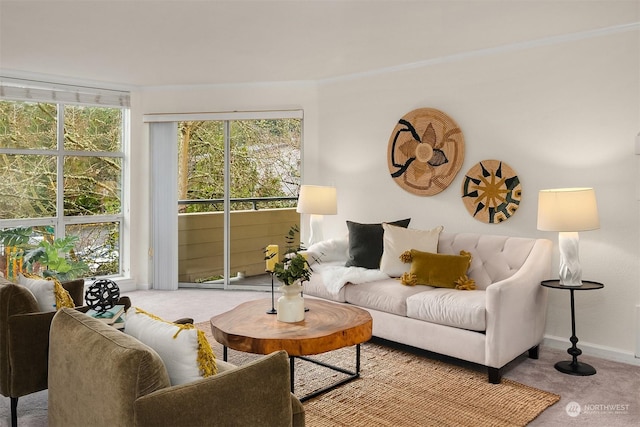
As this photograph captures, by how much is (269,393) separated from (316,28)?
2.96 meters

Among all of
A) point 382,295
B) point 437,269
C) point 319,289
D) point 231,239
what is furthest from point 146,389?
point 231,239

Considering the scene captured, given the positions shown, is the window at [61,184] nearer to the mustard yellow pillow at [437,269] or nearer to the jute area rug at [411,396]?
the jute area rug at [411,396]

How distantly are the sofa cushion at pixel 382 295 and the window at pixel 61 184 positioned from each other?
277 centimetres

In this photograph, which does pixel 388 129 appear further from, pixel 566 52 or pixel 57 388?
pixel 57 388

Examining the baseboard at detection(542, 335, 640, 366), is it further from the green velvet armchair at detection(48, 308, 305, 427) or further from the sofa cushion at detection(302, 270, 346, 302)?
the green velvet armchair at detection(48, 308, 305, 427)

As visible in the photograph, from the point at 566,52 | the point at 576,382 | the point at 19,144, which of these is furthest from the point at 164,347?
the point at 19,144

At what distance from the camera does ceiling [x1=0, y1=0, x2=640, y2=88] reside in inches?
134

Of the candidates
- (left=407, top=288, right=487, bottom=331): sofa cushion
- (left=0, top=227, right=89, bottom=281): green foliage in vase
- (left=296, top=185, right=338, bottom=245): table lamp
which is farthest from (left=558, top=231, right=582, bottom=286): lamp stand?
(left=0, top=227, right=89, bottom=281): green foliage in vase

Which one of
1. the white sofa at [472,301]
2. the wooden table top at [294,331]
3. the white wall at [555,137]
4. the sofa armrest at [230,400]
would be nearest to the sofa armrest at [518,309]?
the white sofa at [472,301]

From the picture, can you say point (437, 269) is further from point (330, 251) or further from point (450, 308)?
point (330, 251)

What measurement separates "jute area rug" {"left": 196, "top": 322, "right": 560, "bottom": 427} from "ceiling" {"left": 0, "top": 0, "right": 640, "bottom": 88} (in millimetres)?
2430

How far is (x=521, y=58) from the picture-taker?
4.18m

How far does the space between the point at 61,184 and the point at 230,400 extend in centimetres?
483

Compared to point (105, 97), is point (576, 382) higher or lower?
lower
